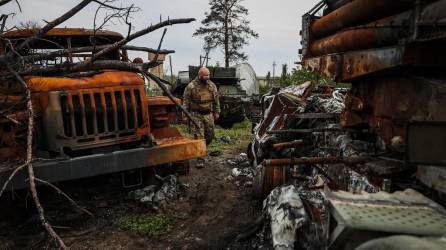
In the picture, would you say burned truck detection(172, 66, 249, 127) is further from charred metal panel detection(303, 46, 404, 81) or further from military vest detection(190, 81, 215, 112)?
charred metal panel detection(303, 46, 404, 81)

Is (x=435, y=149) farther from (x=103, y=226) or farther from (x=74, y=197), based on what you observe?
(x=74, y=197)

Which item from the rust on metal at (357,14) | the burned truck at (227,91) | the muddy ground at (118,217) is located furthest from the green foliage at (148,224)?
the burned truck at (227,91)

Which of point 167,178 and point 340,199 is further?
point 167,178

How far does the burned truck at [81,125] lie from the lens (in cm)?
435

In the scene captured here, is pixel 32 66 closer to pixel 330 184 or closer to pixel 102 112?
pixel 102 112

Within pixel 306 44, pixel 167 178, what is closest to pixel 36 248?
pixel 167 178

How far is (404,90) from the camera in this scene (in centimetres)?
361

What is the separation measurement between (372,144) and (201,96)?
14.0 ft

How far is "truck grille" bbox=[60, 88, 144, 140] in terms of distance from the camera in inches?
182

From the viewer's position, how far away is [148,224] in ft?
15.2

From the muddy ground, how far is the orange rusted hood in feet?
4.11

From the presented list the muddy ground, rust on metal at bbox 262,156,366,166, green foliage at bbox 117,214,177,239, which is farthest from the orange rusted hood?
rust on metal at bbox 262,156,366,166

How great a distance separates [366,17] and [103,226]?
359 cm

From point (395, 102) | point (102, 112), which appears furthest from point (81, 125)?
point (395, 102)
